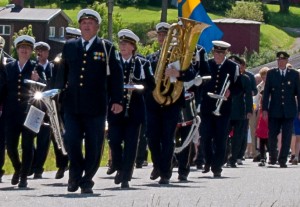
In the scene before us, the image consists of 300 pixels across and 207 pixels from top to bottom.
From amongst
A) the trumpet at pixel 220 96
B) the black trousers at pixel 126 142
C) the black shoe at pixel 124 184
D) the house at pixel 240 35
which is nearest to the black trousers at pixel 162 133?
the black trousers at pixel 126 142

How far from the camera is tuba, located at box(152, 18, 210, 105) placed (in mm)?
17562

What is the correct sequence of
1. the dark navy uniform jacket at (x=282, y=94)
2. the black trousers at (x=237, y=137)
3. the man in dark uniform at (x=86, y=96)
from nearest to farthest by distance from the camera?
the man in dark uniform at (x=86, y=96)
the dark navy uniform jacket at (x=282, y=94)
the black trousers at (x=237, y=137)

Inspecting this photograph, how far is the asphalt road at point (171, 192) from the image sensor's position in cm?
1384

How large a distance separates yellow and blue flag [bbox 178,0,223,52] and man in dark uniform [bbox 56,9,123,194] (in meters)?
10.3

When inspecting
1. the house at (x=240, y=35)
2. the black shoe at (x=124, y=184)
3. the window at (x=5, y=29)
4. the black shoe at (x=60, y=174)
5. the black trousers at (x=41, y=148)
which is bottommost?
the window at (x=5, y=29)

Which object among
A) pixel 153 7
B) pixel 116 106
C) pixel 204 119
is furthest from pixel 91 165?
pixel 153 7

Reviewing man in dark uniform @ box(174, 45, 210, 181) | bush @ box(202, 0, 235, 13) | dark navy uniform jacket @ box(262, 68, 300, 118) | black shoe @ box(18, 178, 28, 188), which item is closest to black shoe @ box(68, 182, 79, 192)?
black shoe @ box(18, 178, 28, 188)

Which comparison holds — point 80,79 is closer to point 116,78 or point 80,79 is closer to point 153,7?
point 116,78

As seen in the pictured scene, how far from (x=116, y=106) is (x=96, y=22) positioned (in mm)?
994

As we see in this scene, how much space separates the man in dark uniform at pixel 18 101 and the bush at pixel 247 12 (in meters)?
101

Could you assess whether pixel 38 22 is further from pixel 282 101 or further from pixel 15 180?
pixel 15 180

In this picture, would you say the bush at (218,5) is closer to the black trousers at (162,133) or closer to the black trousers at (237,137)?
the black trousers at (237,137)

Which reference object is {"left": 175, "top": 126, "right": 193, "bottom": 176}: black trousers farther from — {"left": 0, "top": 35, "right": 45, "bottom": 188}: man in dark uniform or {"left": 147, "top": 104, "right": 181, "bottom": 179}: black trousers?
{"left": 0, "top": 35, "right": 45, "bottom": 188}: man in dark uniform

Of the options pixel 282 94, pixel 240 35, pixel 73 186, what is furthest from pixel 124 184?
pixel 240 35
